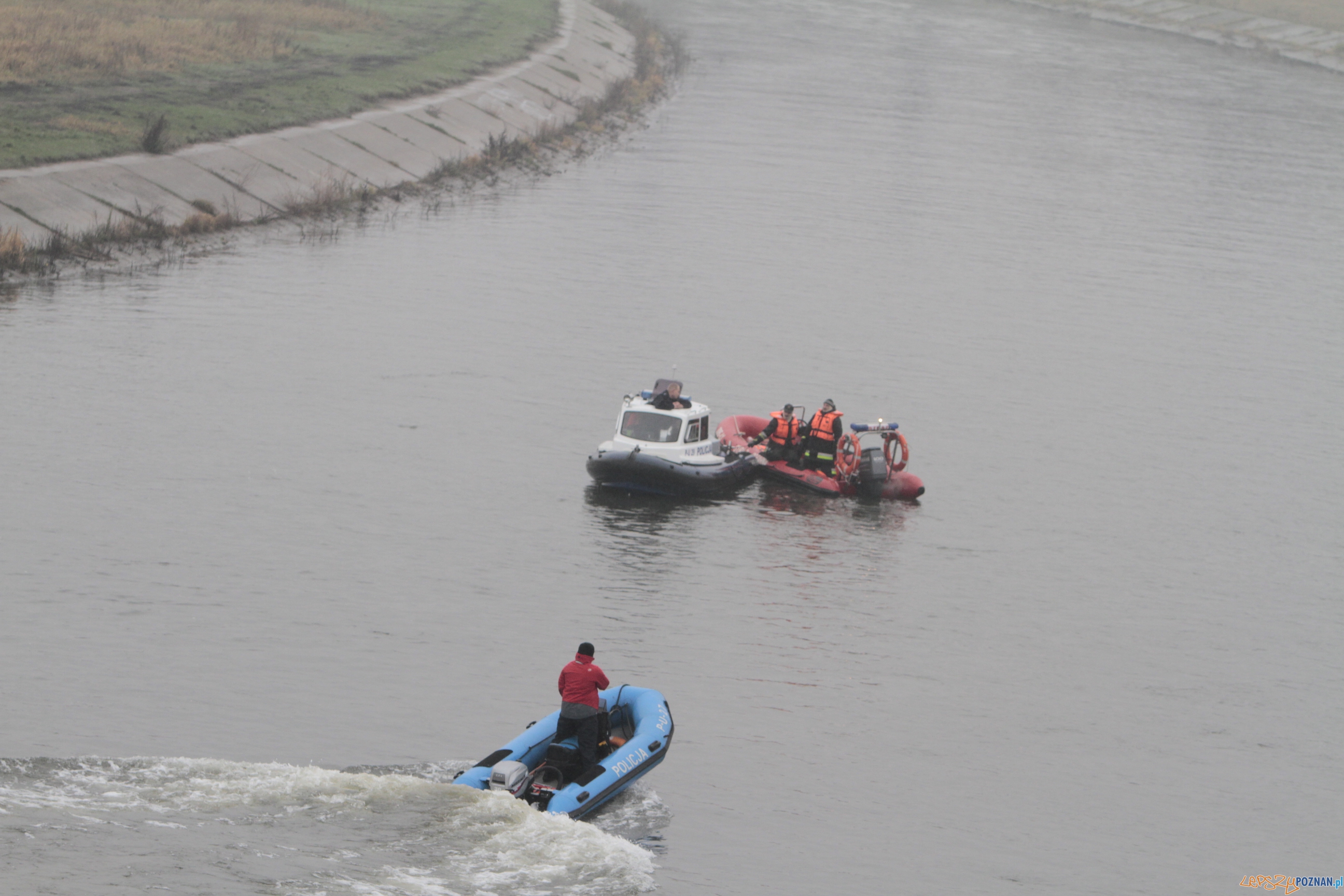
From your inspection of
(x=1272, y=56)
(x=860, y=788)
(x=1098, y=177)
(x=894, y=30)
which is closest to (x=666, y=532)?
(x=860, y=788)

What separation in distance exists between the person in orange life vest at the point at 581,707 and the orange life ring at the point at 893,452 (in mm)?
17097

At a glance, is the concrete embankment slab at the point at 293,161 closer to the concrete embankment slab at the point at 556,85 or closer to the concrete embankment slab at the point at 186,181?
the concrete embankment slab at the point at 186,181

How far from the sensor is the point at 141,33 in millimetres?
75438

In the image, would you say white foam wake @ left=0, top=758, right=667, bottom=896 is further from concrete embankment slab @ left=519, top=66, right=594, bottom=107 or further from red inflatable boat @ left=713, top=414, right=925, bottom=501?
concrete embankment slab @ left=519, top=66, right=594, bottom=107

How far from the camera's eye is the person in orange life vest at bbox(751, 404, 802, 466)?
40156 mm

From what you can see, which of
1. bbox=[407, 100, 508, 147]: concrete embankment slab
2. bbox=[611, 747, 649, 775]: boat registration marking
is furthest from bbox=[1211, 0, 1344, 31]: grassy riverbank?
A: bbox=[611, 747, 649, 775]: boat registration marking

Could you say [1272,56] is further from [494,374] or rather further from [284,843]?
[284,843]

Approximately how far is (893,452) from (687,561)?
8413mm

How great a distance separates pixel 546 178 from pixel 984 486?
38.3 meters

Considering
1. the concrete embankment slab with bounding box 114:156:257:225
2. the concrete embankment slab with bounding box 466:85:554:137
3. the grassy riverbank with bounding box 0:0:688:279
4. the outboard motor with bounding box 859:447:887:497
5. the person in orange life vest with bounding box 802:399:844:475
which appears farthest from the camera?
the concrete embankment slab with bounding box 466:85:554:137

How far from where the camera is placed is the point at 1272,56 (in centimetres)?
13000

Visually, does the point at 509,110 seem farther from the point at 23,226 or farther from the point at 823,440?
the point at 823,440

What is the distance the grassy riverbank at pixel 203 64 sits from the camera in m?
59.6

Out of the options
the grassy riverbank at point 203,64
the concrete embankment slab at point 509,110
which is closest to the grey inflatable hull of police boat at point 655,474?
the grassy riverbank at point 203,64
